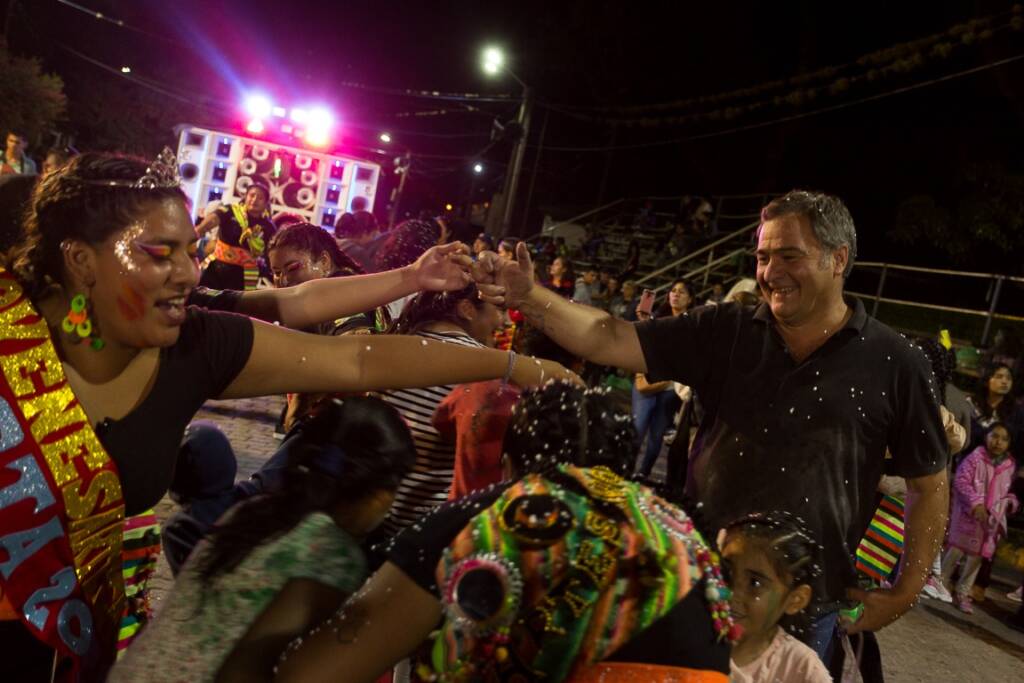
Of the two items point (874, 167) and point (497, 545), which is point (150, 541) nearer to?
point (497, 545)

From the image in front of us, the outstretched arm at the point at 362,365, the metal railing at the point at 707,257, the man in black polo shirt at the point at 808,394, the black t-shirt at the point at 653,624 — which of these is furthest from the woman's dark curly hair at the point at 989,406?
the metal railing at the point at 707,257

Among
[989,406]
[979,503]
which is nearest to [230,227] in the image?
[979,503]

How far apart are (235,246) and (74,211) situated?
5.78 metres

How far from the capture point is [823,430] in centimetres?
283

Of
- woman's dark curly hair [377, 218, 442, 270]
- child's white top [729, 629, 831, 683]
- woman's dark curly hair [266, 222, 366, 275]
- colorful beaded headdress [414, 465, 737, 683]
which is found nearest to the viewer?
colorful beaded headdress [414, 465, 737, 683]

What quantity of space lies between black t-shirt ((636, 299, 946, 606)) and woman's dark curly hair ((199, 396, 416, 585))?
4.40ft

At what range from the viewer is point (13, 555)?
1843mm

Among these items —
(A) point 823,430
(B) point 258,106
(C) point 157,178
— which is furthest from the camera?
(B) point 258,106

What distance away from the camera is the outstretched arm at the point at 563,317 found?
3.12 metres

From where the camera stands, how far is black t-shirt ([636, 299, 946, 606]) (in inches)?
111

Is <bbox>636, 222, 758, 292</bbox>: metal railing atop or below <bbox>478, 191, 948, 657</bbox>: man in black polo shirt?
atop

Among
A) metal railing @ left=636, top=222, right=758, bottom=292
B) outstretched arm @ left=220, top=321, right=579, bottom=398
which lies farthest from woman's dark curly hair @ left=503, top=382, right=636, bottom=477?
metal railing @ left=636, top=222, right=758, bottom=292

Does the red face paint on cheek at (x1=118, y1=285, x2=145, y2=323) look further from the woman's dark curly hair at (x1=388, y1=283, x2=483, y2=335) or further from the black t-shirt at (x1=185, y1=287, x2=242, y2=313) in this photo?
the woman's dark curly hair at (x1=388, y1=283, x2=483, y2=335)

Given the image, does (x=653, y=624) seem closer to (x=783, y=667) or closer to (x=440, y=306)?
(x=783, y=667)
